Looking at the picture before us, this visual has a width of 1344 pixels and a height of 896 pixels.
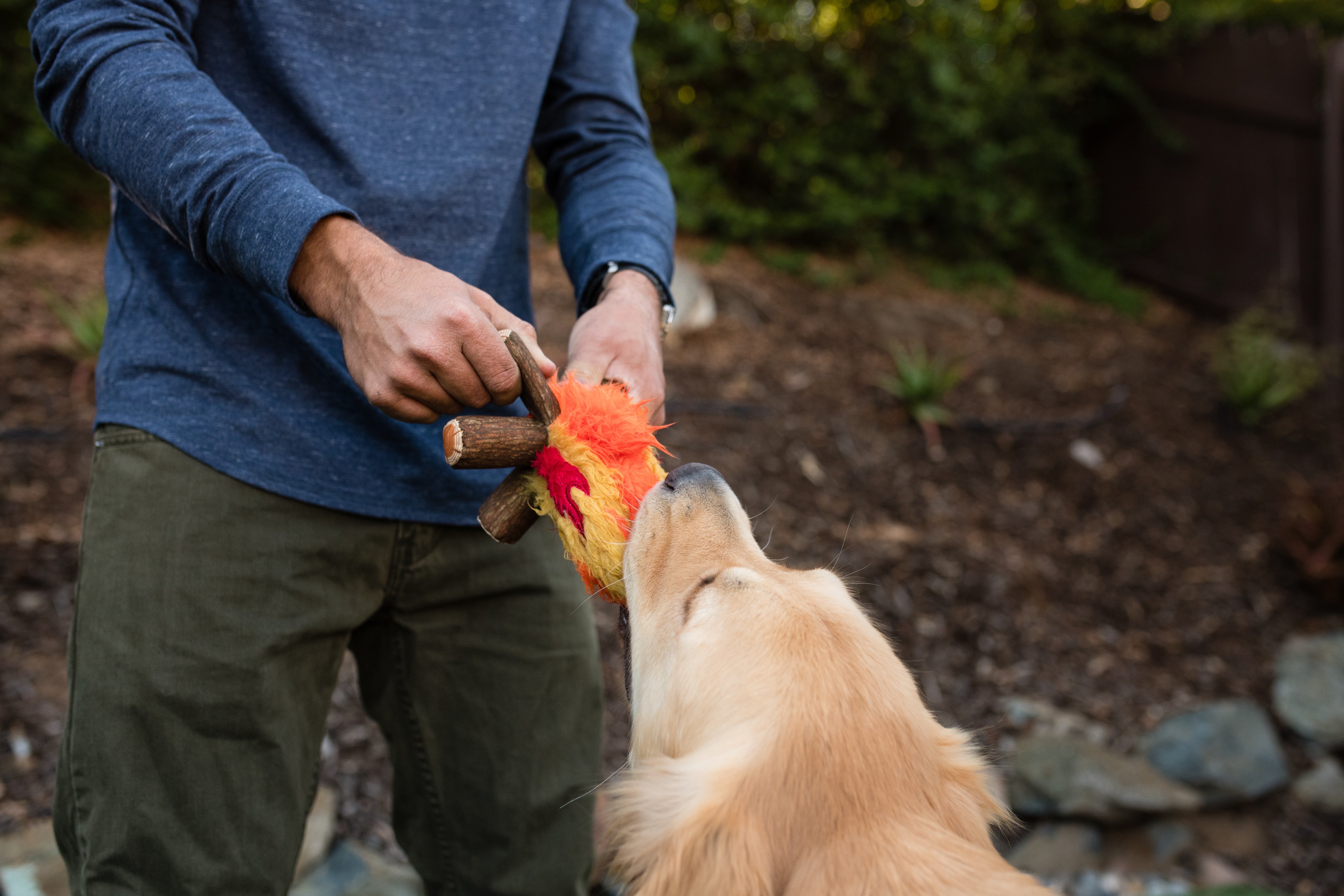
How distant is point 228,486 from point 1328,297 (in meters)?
8.81

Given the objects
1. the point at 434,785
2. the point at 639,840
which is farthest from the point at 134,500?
the point at 639,840

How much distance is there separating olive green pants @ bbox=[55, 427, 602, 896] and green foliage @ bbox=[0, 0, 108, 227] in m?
5.49

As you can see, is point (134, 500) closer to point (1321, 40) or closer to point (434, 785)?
point (434, 785)

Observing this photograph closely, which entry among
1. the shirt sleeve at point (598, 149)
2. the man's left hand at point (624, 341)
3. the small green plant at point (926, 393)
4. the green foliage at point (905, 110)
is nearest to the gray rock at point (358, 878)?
the man's left hand at point (624, 341)

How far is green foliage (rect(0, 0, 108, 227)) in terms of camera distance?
5.73 meters

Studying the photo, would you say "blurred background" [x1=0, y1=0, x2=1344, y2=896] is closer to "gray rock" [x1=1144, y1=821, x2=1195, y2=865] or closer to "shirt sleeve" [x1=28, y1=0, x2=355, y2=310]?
"gray rock" [x1=1144, y1=821, x2=1195, y2=865]

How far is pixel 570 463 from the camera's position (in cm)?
161

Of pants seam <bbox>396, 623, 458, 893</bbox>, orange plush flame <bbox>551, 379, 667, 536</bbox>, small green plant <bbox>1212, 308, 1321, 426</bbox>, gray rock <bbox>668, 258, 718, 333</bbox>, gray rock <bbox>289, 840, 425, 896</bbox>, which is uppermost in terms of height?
orange plush flame <bbox>551, 379, 667, 536</bbox>

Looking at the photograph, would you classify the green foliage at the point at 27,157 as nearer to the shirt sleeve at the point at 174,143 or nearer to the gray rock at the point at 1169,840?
the shirt sleeve at the point at 174,143

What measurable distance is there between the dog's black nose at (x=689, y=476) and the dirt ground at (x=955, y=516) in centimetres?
161

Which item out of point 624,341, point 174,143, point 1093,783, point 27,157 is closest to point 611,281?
point 624,341

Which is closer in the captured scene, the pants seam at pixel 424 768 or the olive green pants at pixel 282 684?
the olive green pants at pixel 282 684

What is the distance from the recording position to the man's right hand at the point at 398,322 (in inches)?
52.5

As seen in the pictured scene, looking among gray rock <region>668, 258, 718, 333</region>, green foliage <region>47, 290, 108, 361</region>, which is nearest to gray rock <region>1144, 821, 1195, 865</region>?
gray rock <region>668, 258, 718, 333</region>
